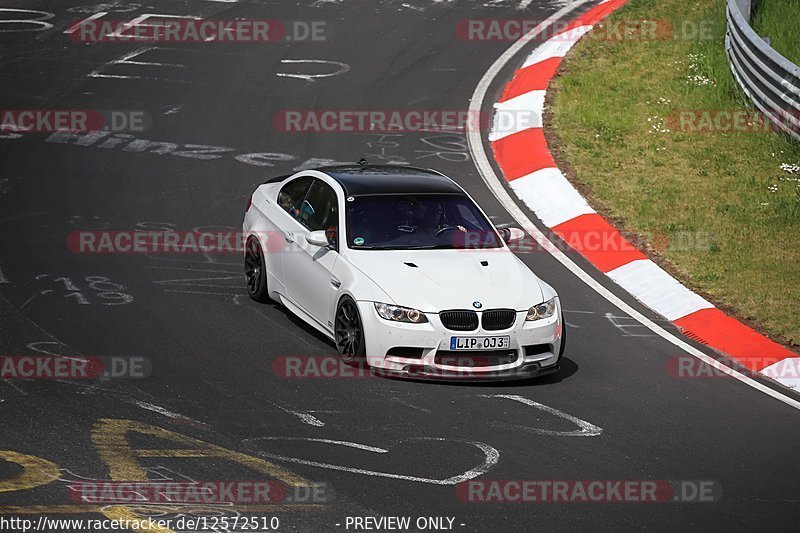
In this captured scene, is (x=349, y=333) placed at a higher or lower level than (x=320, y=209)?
lower

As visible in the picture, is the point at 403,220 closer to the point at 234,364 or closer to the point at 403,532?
the point at 234,364

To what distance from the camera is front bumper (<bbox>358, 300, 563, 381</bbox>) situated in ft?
33.3

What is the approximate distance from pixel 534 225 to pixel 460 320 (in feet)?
15.3

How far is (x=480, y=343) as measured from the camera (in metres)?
10.2

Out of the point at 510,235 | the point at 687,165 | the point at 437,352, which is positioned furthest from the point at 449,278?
the point at 687,165

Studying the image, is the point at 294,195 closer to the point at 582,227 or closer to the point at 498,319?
the point at 498,319

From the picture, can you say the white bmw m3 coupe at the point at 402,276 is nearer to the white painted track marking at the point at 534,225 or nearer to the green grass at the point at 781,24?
the white painted track marking at the point at 534,225

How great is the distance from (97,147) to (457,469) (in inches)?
395

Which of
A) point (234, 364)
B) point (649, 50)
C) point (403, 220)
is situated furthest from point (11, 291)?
point (649, 50)

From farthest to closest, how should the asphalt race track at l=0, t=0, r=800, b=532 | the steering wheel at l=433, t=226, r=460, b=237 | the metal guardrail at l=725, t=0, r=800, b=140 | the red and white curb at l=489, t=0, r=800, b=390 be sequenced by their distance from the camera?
the metal guardrail at l=725, t=0, r=800, b=140 < the red and white curb at l=489, t=0, r=800, b=390 < the steering wheel at l=433, t=226, r=460, b=237 < the asphalt race track at l=0, t=0, r=800, b=532

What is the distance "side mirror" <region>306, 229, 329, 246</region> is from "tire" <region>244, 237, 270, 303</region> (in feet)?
3.65

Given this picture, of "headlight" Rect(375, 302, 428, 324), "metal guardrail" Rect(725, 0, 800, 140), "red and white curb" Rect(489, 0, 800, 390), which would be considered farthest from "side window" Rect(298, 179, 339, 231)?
"metal guardrail" Rect(725, 0, 800, 140)

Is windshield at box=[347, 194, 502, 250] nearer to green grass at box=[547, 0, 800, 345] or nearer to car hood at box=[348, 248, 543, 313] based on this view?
car hood at box=[348, 248, 543, 313]

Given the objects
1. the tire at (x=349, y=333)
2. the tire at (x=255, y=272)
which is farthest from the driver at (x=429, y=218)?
the tire at (x=255, y=272)
